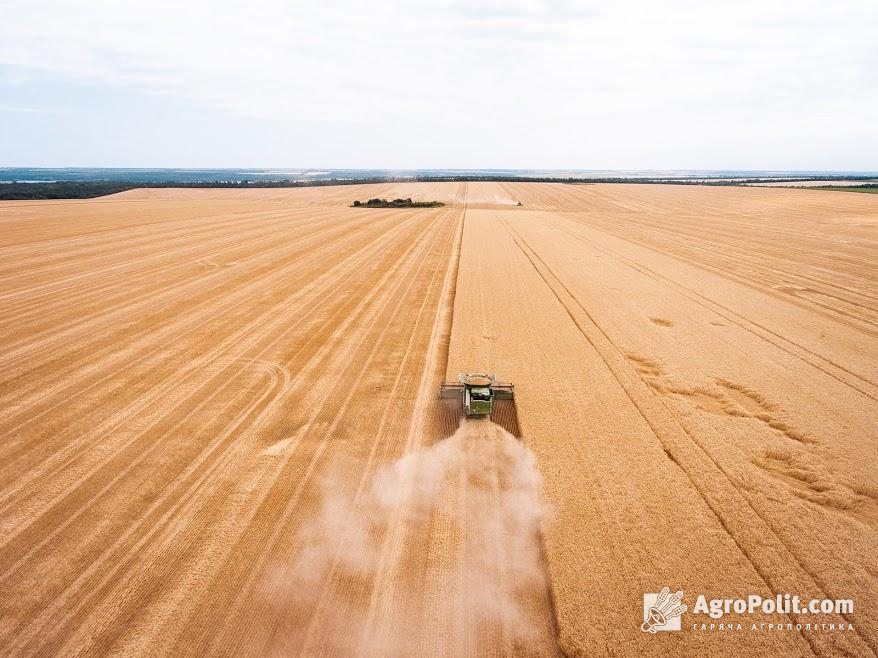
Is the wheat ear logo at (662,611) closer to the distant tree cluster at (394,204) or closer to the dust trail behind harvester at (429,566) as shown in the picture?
the dust trail behind harvester at (429,566)

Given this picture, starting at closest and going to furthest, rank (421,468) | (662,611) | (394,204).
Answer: (662,611)
(421,468)
(394,204)

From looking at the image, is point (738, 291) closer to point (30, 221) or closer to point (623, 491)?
point (623, 491)

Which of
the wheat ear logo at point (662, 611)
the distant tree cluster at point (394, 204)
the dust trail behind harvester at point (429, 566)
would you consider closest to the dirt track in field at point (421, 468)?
the dust trail behind harvester at point (429, 566)

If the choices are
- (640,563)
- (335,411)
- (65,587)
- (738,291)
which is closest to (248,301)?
(335,411)

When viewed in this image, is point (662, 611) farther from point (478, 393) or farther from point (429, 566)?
point (478, 393)

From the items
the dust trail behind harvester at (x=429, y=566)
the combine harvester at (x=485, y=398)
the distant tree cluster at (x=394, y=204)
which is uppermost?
the distant tree cluster at (x=394, y=204)

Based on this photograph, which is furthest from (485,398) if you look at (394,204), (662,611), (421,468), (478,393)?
(394,204)
